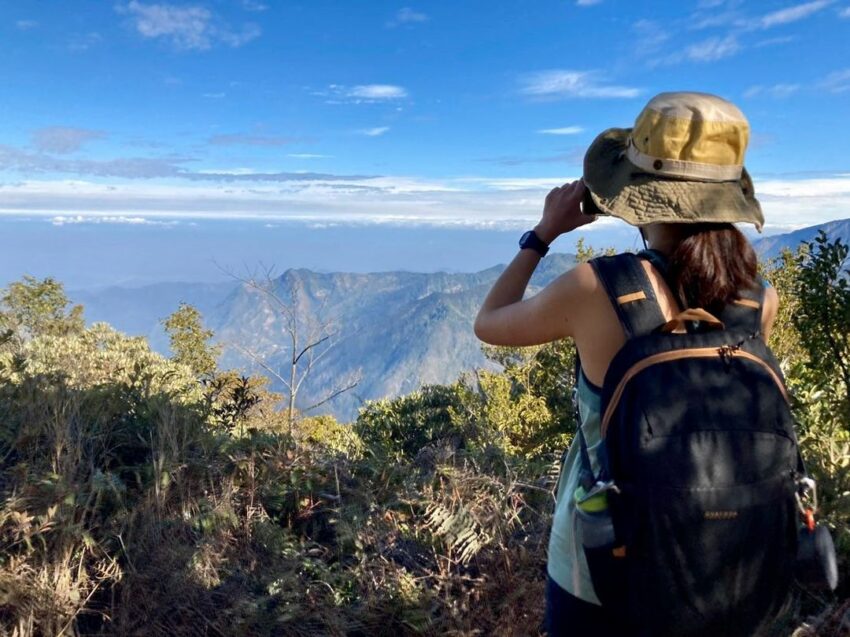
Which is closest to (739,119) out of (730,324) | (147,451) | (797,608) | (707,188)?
(707,188)

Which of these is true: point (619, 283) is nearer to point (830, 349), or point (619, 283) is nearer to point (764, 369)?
point (764, 369)

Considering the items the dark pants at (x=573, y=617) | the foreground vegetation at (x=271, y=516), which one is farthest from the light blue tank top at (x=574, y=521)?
the foreground vegetation at (x=271, y=516)

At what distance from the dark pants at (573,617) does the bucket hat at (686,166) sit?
903 millimetres

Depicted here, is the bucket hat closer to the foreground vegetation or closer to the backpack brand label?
the backpack brand label

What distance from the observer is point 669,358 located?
1.40 metres

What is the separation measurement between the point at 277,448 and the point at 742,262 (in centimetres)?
295

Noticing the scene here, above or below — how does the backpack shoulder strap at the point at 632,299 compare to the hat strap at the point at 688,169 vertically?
below

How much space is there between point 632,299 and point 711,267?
181mm

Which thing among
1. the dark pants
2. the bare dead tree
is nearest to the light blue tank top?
the dark pants

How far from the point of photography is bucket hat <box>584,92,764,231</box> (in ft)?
4.80

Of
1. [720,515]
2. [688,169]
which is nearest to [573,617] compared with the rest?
[720,515]

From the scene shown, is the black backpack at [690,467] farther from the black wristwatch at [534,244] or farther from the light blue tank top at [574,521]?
the black wristwatch at [534,244]

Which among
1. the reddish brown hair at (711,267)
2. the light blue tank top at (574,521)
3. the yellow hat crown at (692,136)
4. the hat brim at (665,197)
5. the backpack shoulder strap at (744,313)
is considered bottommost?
the light blue tank top at (574,521)

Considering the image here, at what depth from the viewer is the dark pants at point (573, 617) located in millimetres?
1558
